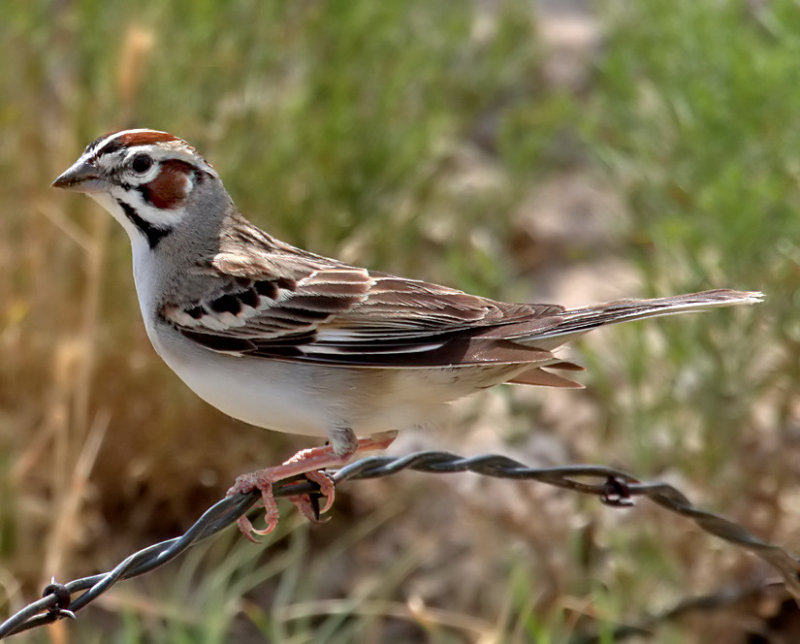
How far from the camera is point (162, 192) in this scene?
3793 millimetres

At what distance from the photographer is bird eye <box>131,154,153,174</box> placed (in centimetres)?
372

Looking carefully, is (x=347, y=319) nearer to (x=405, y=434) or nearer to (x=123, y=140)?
(x=123, y=140)

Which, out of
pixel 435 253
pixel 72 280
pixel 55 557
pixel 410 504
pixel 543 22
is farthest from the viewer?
pixel 543 22

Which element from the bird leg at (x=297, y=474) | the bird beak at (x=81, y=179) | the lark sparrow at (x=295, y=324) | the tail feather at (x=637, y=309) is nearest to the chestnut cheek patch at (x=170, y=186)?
the lark sparrow at (x=295, y=324)

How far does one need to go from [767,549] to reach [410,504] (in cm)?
293

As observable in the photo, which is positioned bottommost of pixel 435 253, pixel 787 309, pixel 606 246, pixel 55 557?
pixel 55 557

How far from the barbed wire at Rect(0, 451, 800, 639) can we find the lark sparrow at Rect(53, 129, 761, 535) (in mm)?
188

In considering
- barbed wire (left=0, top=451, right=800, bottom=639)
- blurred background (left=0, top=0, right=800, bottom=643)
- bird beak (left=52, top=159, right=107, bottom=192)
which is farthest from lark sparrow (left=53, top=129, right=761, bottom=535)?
blurred background (left=0, top=0, right=800, bottom=643)

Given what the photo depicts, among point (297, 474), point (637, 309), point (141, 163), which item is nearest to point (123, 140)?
point (141, 163)

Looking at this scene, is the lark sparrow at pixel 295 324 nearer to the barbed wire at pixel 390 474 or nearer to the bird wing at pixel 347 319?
the bird wing at pixel 347 319

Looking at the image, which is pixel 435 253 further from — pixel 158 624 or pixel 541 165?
pixel 158 624

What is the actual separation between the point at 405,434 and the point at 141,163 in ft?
9.72

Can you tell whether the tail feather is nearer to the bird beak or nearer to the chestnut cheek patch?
the chestnut cheek patch

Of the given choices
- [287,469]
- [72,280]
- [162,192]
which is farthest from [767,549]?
[72,280]
